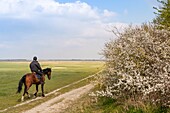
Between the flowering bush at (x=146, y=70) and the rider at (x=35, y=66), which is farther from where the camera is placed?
the rider at (x=35, y=66)

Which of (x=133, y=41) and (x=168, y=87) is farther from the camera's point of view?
(x=133, y=41)

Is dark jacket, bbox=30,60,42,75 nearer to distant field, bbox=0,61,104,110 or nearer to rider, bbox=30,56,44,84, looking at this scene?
rider, bbox=30,56,44,84

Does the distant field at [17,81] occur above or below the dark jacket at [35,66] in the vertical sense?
below

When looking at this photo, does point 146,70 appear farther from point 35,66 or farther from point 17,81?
point 17,81

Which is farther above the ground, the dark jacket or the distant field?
the dark jacket

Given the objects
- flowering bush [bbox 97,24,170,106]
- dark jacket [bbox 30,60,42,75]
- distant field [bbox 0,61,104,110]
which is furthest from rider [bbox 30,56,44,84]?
flowering bush [bbox 97,24,170,106]

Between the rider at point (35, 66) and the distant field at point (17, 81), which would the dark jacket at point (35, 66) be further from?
the distant field at point (17, 81)

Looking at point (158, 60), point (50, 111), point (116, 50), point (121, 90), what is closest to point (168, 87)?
point (158, 60)

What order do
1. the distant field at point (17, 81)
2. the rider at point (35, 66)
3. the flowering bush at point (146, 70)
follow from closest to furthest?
the flowering bush at point (146, 70) → the rider at point (35, 66) → the distant field at point (17, 81)

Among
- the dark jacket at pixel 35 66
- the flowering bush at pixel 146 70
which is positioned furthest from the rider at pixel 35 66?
the flowering bush at pixel 146 70

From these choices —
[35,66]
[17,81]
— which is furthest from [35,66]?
[17,81]

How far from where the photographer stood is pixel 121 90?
11867 mm

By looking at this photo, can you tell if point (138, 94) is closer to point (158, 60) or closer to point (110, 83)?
point (158, 60)

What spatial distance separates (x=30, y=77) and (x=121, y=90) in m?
13.2
